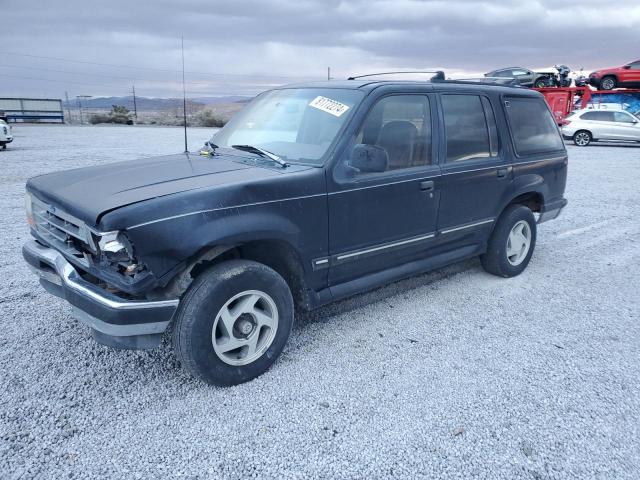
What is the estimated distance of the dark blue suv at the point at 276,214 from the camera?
264cm

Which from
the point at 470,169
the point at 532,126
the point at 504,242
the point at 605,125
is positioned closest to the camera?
the point at 470,169

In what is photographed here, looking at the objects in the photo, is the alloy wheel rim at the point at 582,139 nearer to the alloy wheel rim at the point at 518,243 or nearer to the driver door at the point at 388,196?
the alloy wheel rim at the point at 518,243

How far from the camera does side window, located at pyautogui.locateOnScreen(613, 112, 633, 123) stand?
1948 cm

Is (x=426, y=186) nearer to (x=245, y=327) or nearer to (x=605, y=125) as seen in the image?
(x=245, y=327)

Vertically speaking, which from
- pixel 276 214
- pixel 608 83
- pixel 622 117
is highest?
pixel 608 83

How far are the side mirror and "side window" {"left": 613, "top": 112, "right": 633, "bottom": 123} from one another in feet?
66.8

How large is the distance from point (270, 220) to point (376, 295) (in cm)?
183

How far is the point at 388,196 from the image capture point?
356cm

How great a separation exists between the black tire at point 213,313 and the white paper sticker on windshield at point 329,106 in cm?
129

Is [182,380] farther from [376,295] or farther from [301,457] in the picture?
[376,295]

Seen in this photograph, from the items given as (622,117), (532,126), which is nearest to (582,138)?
(622,117)

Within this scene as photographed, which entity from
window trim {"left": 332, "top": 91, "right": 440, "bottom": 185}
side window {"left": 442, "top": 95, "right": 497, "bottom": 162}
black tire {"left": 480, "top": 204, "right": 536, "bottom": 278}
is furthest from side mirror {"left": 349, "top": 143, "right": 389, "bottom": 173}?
black tire {"left": 480, "top": 204, "right": 536, "bottom": 278}

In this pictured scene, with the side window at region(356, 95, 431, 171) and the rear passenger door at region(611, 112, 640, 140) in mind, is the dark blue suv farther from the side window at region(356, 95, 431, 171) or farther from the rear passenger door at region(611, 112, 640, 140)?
the rear passenger door at region(611, 112, 640, 140)

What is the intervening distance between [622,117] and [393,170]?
20.2 m
